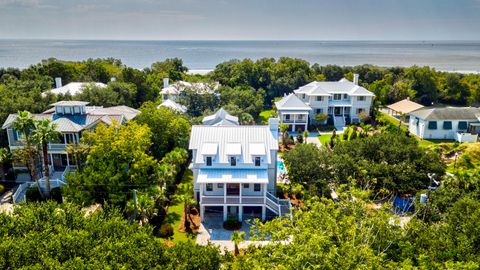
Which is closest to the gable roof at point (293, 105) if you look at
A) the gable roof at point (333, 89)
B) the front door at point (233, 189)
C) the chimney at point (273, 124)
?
the gable roof at point (333, 89)

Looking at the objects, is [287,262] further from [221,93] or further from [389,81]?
[389,81]

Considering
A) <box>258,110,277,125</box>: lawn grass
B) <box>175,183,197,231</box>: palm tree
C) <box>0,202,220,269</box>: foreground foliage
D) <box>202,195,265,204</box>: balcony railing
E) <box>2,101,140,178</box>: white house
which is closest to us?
<box>0,202,220,269</box>: foreground foliage

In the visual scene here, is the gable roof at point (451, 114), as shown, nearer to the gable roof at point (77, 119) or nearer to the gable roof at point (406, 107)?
the gable roof at point (406, 107)

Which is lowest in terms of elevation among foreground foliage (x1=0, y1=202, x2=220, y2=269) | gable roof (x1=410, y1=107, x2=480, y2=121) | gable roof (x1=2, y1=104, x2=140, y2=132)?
foreground foliage (x1=0, y1=202, x2=220, y2=269)

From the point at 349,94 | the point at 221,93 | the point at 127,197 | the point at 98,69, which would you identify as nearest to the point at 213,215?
the point at 127,197

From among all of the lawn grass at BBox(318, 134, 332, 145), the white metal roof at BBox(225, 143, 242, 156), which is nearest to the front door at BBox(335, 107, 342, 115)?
the lawn grass at BBox(318, 134, 332, 145)

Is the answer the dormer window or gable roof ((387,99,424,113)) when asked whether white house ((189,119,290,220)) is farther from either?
gable roof ((387,99,424,113))

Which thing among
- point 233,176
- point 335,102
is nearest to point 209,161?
point 233,176

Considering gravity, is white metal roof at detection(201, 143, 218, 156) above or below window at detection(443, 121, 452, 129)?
above
